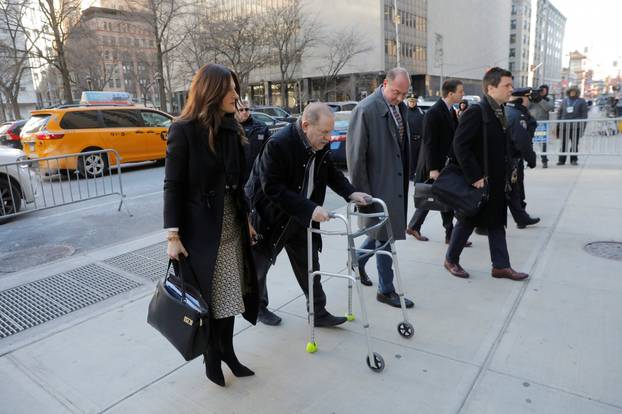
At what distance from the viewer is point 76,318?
13.1ft

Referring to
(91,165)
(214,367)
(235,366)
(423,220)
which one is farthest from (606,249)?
(91,165)

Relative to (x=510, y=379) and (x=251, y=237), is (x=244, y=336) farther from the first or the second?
(x=510, y=379)

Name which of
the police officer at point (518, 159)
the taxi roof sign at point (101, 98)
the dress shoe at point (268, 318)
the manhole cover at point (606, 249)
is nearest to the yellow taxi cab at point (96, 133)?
the taxi roof sign at point (101, 98)

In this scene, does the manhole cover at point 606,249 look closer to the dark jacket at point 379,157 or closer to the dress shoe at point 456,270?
the dress shoe at point 456,270

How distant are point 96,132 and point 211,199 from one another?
11534mm

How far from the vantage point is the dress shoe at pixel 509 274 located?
174 inches

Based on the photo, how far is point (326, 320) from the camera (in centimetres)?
359

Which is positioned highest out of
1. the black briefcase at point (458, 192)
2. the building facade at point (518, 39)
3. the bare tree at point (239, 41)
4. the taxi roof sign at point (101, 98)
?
the building facade at point (518, 39)

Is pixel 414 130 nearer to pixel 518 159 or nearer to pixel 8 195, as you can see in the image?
pixel 518 159

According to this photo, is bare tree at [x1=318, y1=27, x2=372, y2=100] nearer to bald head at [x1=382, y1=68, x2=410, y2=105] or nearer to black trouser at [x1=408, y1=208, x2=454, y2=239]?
black trouser at [x1=408, y1=208, x2=454, y2=239]

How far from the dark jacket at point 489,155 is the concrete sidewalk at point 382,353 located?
67 cm

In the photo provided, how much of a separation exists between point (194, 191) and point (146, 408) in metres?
1.33

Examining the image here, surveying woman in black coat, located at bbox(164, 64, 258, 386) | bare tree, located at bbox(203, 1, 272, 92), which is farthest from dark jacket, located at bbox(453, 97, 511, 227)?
bare tree, located at bbox(203, 1, 272, 92)

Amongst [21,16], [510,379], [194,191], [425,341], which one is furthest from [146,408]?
[21,16]
